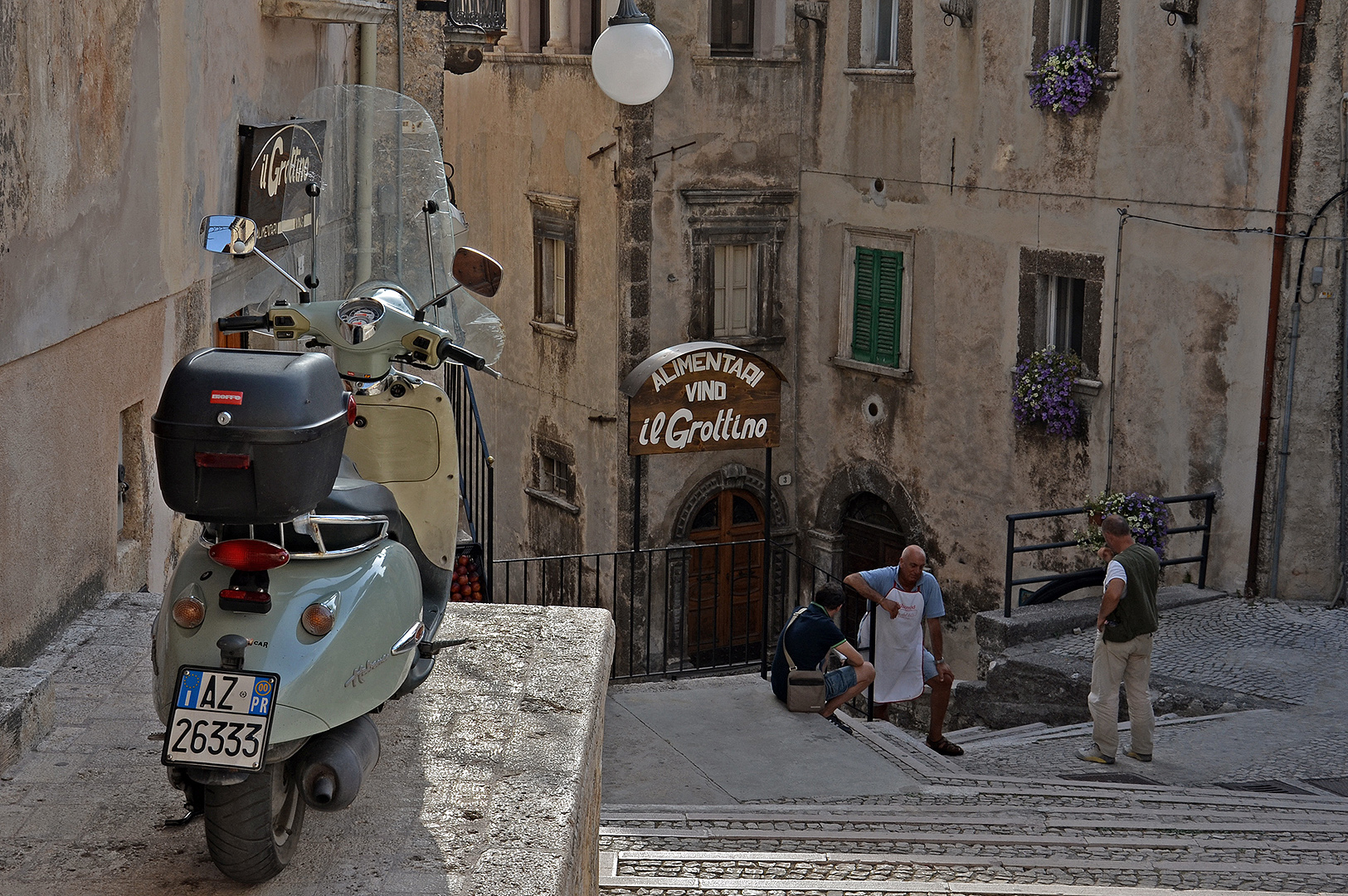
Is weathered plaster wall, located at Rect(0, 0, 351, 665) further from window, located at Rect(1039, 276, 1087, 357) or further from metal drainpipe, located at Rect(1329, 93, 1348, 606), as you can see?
window, located at Rect(1039, 276, 1087, 357)

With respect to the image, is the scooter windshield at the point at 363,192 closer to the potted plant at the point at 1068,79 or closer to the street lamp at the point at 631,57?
the street lamp at the point at 631,57

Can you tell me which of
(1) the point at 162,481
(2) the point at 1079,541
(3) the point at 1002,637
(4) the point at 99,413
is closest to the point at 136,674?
(4) the point at 99,413

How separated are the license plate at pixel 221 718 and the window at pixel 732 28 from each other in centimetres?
1719

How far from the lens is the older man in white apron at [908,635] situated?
1018cm

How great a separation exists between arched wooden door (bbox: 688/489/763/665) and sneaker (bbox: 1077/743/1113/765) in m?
9.65

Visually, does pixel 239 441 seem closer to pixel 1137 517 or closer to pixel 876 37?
pixel 1137 517

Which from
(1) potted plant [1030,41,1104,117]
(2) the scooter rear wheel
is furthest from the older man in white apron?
(1) potted plant [1030,41,1104,117]

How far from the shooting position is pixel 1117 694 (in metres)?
9.52

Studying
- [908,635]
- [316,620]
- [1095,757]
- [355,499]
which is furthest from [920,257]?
[316,620]

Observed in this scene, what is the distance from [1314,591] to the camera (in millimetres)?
13820

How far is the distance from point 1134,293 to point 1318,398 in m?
2.46

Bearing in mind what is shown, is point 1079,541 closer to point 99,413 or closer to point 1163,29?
point 1163,29

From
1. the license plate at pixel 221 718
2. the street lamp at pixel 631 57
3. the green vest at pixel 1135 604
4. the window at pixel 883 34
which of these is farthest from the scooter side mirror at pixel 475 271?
the window at pixel 883 34

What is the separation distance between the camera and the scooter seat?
4230 mm
